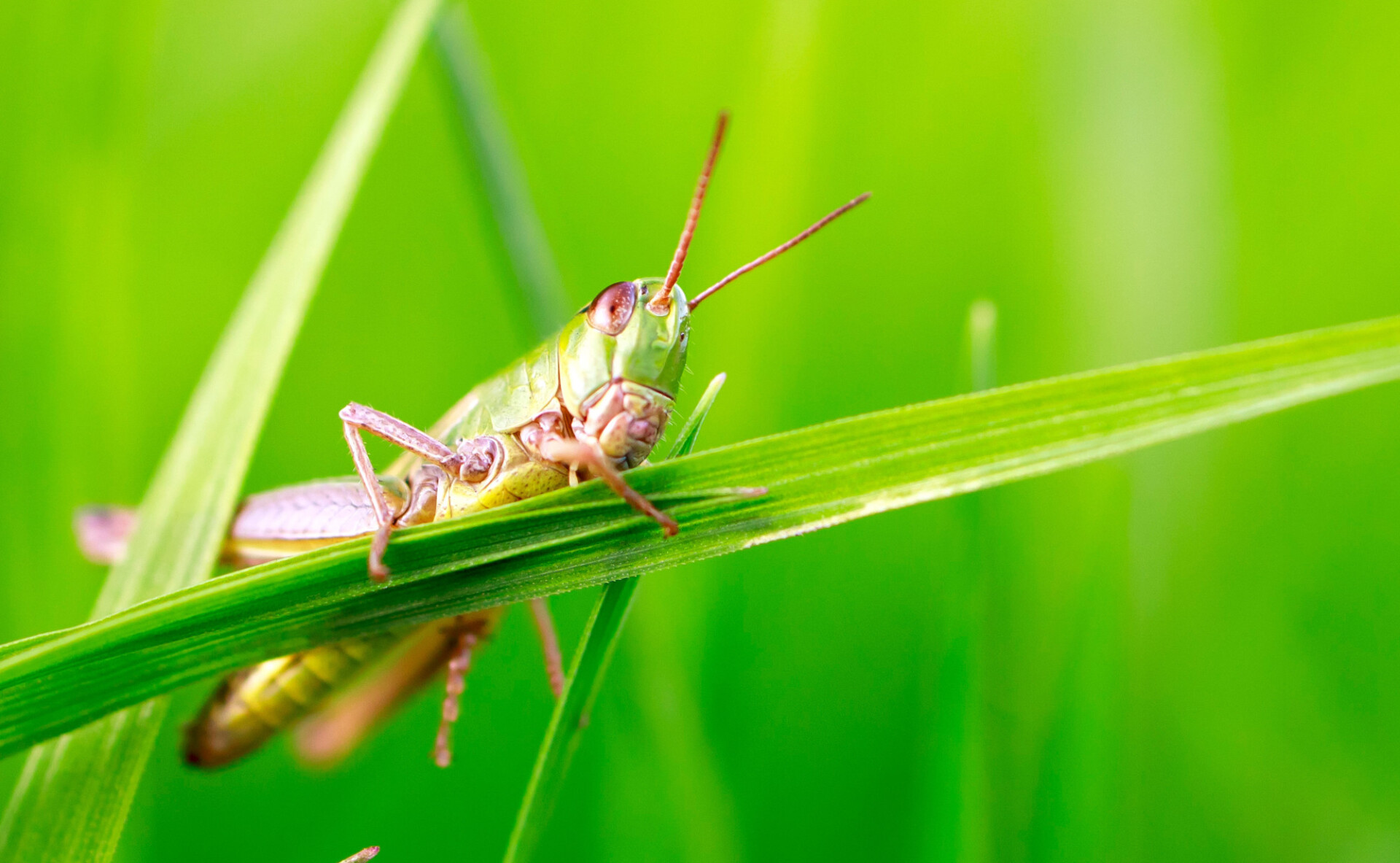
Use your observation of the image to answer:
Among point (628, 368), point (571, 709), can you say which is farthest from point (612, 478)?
point (628, 368)

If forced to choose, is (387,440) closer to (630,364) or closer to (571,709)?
(630,364)

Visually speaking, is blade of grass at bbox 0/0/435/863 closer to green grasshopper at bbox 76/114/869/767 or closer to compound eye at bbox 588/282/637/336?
green grasshopper at bbox 76/114/869/767

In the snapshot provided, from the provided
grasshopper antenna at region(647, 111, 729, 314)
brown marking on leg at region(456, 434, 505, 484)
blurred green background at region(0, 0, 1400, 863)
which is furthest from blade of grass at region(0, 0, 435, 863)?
grasshopper antenna at region(647, 111, 729, 314)

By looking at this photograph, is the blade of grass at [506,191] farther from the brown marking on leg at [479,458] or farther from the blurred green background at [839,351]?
the brown marking on leg at [479,458]

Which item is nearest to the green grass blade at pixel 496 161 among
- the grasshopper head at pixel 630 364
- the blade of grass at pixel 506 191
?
Answer: the blade of grass at pixel 506 191

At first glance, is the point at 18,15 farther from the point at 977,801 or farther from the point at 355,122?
the point at 977,801

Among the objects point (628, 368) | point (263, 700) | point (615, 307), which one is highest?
point (615, 307)

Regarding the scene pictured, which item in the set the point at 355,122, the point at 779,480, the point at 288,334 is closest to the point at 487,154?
the point at 355,122
